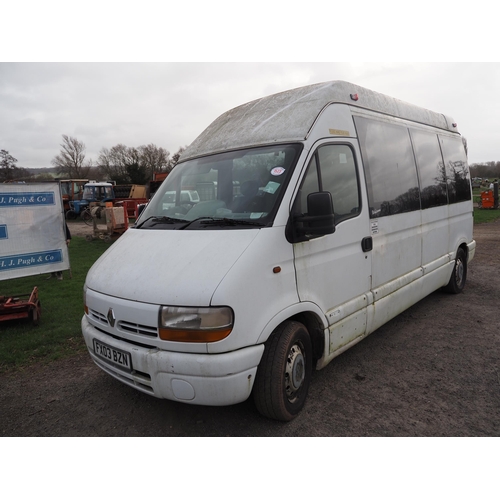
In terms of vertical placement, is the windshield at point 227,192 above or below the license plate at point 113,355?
above

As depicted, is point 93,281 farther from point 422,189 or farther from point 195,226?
point 422,189

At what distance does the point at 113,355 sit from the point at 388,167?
11.5ft

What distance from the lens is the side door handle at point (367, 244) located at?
3.87m

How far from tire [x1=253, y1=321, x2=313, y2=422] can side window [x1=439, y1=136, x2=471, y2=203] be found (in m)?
4.14

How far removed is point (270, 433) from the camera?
302 centimetres

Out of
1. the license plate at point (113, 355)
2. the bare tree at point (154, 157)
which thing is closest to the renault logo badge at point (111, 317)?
the license plate at point (113, 355)

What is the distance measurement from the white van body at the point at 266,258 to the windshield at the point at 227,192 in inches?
0.5

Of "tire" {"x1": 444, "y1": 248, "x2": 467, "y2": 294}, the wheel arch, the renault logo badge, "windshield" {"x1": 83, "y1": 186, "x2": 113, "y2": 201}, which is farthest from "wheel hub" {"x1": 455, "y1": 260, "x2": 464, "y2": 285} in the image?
"windshield" {"x1": 83, "y1": 186, "x2": 113, "y2": 201}

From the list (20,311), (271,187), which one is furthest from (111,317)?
(20,311)

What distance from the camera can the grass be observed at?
15.7 ft

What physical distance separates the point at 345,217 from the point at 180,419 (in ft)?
7.67

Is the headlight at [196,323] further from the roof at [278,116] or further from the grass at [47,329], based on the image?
the grass at [47,329]

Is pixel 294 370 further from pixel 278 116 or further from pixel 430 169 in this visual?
pixel 430 169

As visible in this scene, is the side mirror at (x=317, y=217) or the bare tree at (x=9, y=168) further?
the bare tree at (x=9, y=168)
